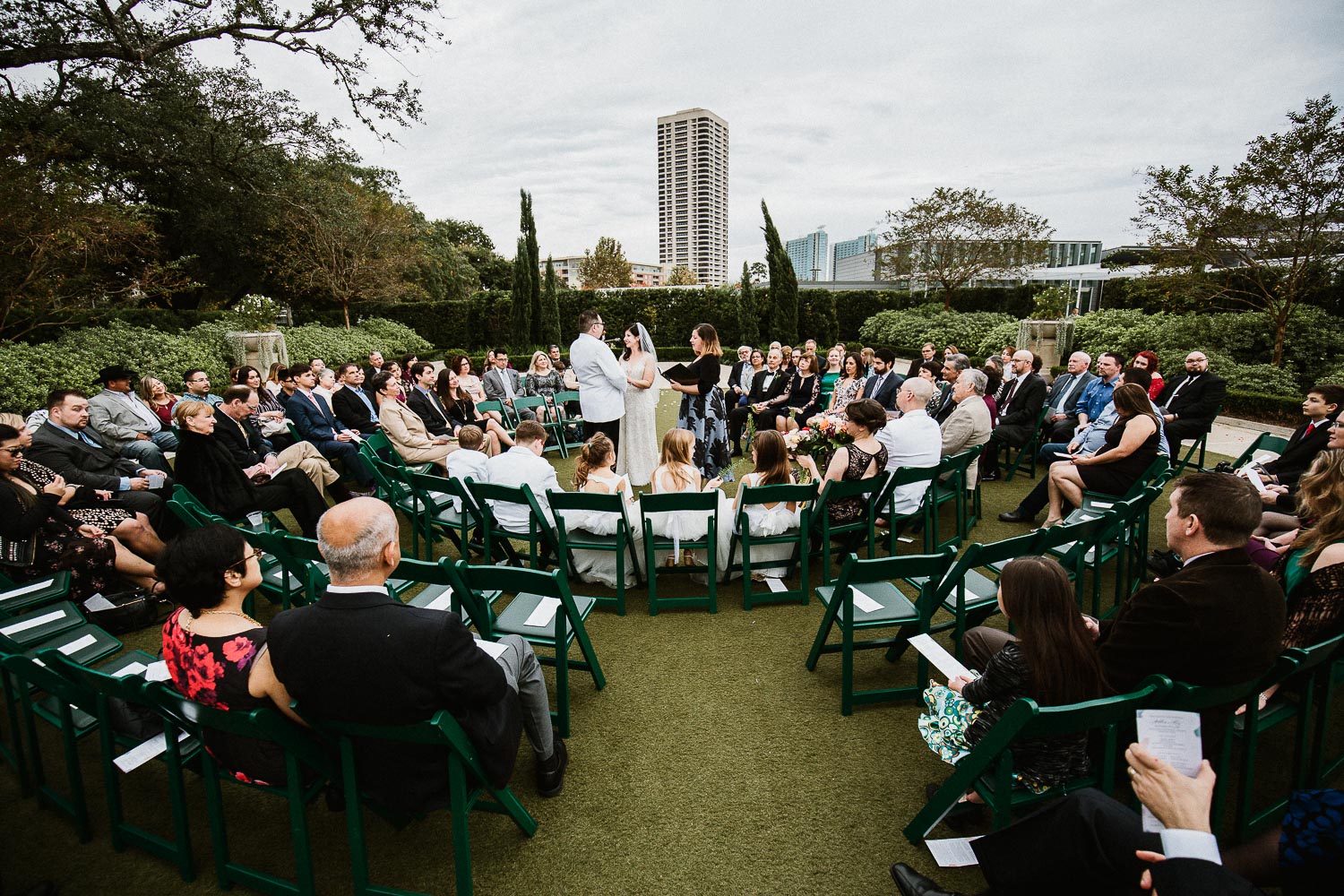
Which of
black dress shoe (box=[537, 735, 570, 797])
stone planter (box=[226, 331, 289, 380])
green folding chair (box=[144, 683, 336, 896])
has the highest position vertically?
stone planter (box=[226, 331, 289, 380])

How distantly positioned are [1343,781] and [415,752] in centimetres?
376

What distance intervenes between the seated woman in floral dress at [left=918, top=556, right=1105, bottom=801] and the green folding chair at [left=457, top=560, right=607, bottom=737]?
5.49 feet

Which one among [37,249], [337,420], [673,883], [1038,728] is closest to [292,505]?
[337,420]

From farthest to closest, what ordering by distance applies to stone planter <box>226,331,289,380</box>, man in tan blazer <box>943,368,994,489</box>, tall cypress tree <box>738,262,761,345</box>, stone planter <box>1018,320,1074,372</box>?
tall cypress tree <box>738,262,761,345</box>
stone planter <box>1018,320,1074,372</box>
stone planter <box>226,331,289,380</box>
man in tan blazer <box>943,368,994,489</box>

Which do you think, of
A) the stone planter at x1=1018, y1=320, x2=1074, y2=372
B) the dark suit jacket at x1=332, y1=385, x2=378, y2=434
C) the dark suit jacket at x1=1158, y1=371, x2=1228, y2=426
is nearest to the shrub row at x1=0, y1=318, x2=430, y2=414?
the dark suit jacket at x1=332, y1=385, x2=378, y2=434

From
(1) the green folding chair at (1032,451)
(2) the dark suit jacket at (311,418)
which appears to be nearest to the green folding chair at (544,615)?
(2) the dark suit jacket at (311,418)

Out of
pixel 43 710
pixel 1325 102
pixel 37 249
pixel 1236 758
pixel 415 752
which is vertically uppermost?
pixel 1325 102

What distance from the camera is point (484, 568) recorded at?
2.72 meters

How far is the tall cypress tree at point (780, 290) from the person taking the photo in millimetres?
21734

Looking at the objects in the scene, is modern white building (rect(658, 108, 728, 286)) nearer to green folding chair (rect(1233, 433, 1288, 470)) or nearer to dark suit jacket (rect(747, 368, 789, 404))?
dark suit jacket (rect(747, 368, 789, 404))

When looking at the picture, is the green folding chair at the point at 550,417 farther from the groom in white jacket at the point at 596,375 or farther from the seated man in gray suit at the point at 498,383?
the groom in white jacket at the point at 596,375

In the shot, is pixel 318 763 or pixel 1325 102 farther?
pixel 1325 102

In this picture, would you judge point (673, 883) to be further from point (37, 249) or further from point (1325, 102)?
point (1325, 102)

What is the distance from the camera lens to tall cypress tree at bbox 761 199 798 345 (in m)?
21.7
